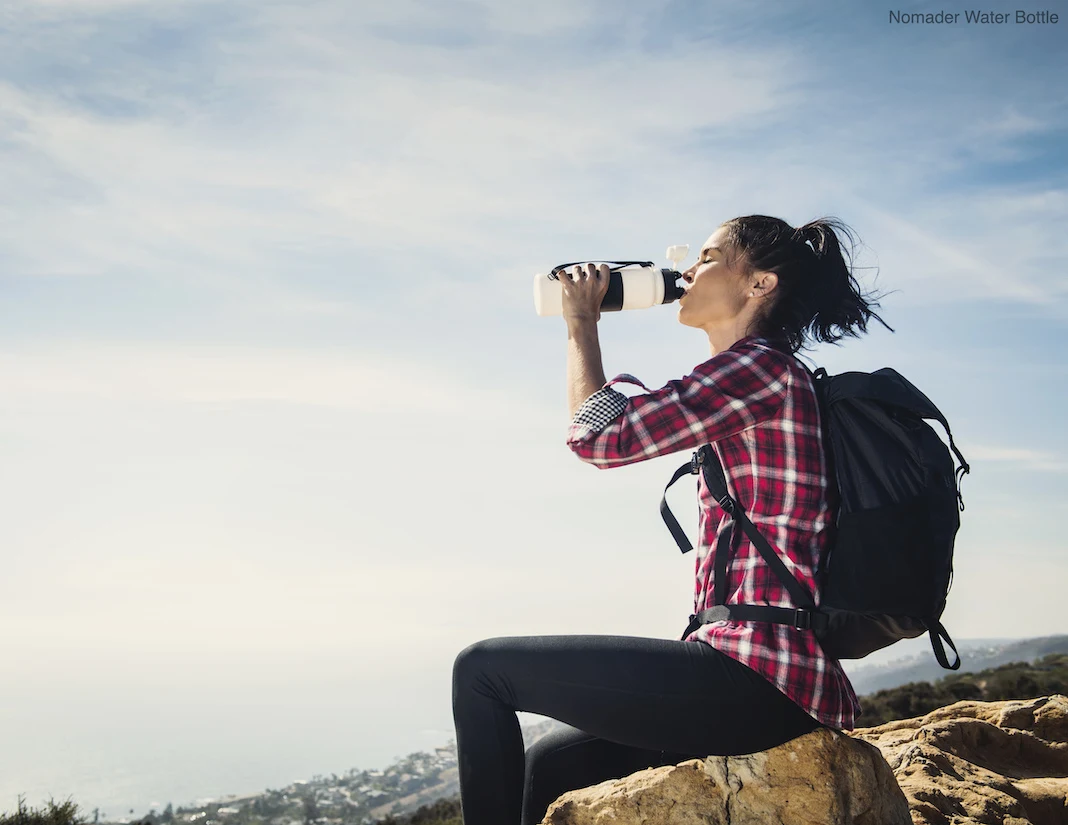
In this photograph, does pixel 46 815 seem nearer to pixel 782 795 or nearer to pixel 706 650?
pixel 782 795

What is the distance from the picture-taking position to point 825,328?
10.5 feet

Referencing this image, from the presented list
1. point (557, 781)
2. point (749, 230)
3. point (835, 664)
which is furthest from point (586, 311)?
point (557, 781)

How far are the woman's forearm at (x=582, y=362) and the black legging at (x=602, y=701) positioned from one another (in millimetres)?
754

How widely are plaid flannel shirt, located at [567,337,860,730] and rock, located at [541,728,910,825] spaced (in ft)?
A: 0.59

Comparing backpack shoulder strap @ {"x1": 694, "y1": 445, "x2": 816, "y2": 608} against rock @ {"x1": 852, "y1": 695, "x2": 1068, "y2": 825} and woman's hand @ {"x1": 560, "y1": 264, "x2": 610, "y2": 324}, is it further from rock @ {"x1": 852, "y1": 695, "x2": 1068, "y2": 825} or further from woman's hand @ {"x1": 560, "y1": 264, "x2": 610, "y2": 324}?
rock @ {"x1": 852, "y1": 695, "x2": 1068, "y2": 825}

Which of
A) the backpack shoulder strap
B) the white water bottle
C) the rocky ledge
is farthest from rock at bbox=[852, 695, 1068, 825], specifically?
the white water bottle

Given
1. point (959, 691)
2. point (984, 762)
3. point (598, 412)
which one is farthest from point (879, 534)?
point (959, 691)

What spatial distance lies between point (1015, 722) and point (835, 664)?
3401mm

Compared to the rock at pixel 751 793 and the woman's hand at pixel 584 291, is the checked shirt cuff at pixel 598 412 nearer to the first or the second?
the woman's hand at pixel 584 291

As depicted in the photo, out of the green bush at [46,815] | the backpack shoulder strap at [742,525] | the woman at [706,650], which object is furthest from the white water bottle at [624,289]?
the green bush at [46,815]

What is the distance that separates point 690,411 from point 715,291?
0.70 m

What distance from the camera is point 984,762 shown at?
4.60 metres

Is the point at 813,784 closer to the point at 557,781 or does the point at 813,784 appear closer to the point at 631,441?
the point at 557,781

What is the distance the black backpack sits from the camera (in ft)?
8.02
